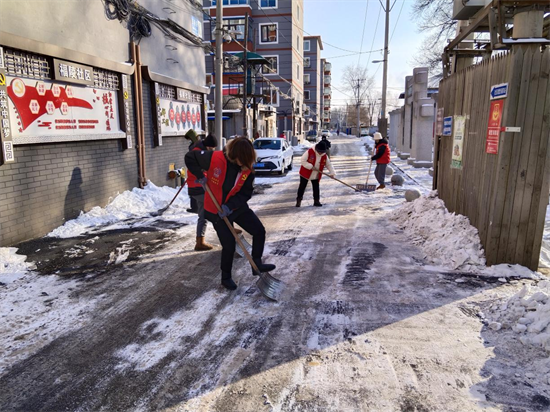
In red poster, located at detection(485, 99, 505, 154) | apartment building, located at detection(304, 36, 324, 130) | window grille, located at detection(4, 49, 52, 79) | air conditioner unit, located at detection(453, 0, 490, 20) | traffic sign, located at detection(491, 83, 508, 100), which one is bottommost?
red poster, located at detection(485, 99, 505, 154)

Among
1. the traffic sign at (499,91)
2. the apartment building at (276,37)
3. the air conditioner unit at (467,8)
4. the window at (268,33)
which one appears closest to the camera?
the traffic sign at (499,91)

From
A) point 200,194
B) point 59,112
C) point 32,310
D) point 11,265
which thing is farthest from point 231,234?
point 59,112

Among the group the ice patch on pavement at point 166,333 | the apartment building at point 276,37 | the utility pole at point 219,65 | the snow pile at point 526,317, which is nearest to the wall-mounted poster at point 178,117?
the utility pole at point 219,65

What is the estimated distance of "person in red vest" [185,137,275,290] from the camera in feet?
15.2

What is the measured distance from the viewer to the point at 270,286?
4688mm

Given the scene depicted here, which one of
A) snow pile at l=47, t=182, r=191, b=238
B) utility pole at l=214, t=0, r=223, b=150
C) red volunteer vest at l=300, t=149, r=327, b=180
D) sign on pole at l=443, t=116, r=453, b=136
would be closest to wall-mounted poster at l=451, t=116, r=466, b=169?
sign on pole at l=443, t=116, r=453, b=136

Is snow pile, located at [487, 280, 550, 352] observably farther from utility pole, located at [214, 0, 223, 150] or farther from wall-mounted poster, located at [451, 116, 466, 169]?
utility pole, located at [214, 0, 223, 150]

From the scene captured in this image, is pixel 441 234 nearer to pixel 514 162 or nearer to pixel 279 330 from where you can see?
pixel 514 162

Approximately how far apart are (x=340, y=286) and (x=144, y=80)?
349 inches

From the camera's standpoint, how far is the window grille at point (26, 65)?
6610mm

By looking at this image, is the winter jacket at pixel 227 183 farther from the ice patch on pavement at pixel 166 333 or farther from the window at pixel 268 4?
the window at pixel 268 4

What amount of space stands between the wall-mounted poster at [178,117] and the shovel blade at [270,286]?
867cm

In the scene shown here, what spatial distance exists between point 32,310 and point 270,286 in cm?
257

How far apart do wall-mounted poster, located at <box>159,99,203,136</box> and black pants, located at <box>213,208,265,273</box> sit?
8.15 m
